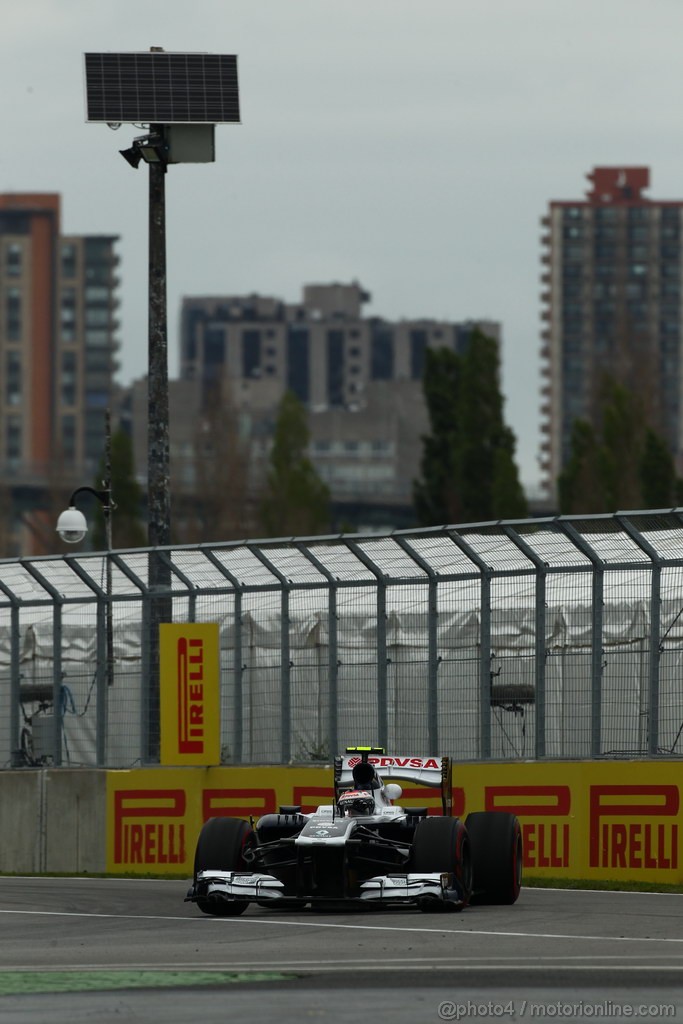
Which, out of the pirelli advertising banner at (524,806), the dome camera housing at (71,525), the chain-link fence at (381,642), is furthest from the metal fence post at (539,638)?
the dome camera housing at (71,525)

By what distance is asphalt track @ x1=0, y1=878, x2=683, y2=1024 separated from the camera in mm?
9594

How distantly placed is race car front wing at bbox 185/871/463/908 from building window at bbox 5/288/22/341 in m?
185

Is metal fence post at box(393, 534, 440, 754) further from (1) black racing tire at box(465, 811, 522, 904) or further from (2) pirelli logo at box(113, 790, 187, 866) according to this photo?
(1) black racing tire at box(465, 811, 522, 904)

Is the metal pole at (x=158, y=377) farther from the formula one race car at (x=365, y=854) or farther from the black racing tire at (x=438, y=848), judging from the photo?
the black racing tire at (x=438, y=848)

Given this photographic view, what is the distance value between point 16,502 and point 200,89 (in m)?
128

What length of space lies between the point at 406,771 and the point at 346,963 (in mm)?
4842

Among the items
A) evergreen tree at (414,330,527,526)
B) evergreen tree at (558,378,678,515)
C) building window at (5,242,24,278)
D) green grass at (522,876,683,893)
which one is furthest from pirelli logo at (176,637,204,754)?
building window at (5,242,24,278)

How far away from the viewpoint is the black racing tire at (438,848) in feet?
49.1

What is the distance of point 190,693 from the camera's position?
844 inches

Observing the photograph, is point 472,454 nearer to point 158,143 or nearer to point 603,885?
point 158,143

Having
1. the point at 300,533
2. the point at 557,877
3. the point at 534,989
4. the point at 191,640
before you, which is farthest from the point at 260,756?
the point at 300,533

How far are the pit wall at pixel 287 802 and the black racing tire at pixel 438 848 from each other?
11.7 feet

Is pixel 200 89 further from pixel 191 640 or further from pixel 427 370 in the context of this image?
pixel 427 370

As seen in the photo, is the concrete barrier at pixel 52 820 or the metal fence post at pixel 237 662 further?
the concrete barrier at pixel 52 820
